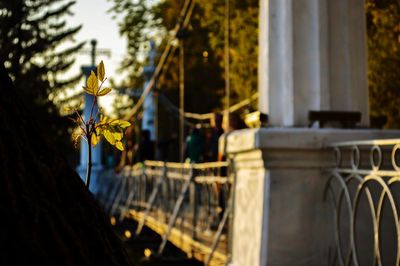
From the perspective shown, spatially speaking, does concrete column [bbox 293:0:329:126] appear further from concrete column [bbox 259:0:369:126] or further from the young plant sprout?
the young plant sprout

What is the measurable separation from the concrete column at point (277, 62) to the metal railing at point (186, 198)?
1.54 metres

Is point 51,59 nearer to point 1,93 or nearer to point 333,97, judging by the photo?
point 333,97

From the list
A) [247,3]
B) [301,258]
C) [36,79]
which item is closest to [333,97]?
[301,258]

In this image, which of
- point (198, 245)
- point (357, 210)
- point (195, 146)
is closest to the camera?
point (357, 210)

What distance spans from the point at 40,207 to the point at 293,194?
2.08 meters

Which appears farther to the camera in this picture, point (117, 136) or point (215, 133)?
point (215, 133)

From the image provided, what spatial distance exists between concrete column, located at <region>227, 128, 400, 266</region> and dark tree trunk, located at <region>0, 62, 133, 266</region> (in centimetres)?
193

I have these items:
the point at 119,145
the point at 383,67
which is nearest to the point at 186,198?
the point at 383,67

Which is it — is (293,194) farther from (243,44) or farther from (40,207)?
(243,44)

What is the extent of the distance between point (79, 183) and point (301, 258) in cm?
204

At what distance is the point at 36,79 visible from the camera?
59.0ft

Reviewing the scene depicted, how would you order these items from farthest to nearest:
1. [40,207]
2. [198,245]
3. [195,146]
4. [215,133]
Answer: [195,146], [215,133], [198,245], [40,207]

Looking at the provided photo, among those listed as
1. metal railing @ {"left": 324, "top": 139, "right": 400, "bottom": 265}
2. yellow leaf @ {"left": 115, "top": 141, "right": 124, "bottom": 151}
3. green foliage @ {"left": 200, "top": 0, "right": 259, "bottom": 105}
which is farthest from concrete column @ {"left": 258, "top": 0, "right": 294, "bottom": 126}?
green foliage @ {"left": 200, "top": 0, "right": 259, "bottom": 105}

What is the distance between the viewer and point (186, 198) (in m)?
7.86
